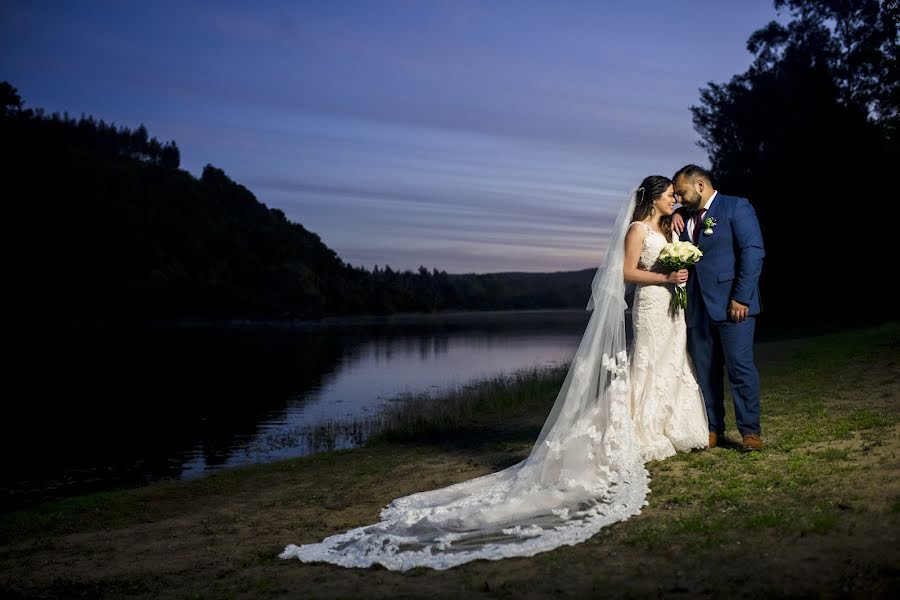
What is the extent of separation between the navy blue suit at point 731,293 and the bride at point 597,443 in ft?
0.72

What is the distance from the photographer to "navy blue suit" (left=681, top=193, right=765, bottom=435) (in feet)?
22.6

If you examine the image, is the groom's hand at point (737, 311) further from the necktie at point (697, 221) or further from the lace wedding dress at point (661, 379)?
the necktie at point (697, 221)

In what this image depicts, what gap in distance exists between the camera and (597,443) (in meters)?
6.77

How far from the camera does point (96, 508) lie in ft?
34.1

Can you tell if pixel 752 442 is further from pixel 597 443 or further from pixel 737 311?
pixel 597 443

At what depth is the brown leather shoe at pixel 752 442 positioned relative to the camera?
7043 millimetres

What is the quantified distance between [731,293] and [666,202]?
106 cm

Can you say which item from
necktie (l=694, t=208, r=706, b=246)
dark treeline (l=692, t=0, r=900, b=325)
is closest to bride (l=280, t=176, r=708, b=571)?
necktie (l=694, t=208, r=706, b=246)

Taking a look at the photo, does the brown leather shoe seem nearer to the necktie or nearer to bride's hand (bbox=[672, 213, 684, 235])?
the necktie

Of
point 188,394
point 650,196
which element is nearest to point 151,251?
point 188,394

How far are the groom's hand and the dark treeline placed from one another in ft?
82.0

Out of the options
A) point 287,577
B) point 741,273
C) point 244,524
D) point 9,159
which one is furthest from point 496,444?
point 9,159

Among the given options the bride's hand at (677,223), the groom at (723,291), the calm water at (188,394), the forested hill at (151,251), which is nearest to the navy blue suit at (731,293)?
the groom at (723,291)

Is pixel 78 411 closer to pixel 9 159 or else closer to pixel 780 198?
pixel 780 198
